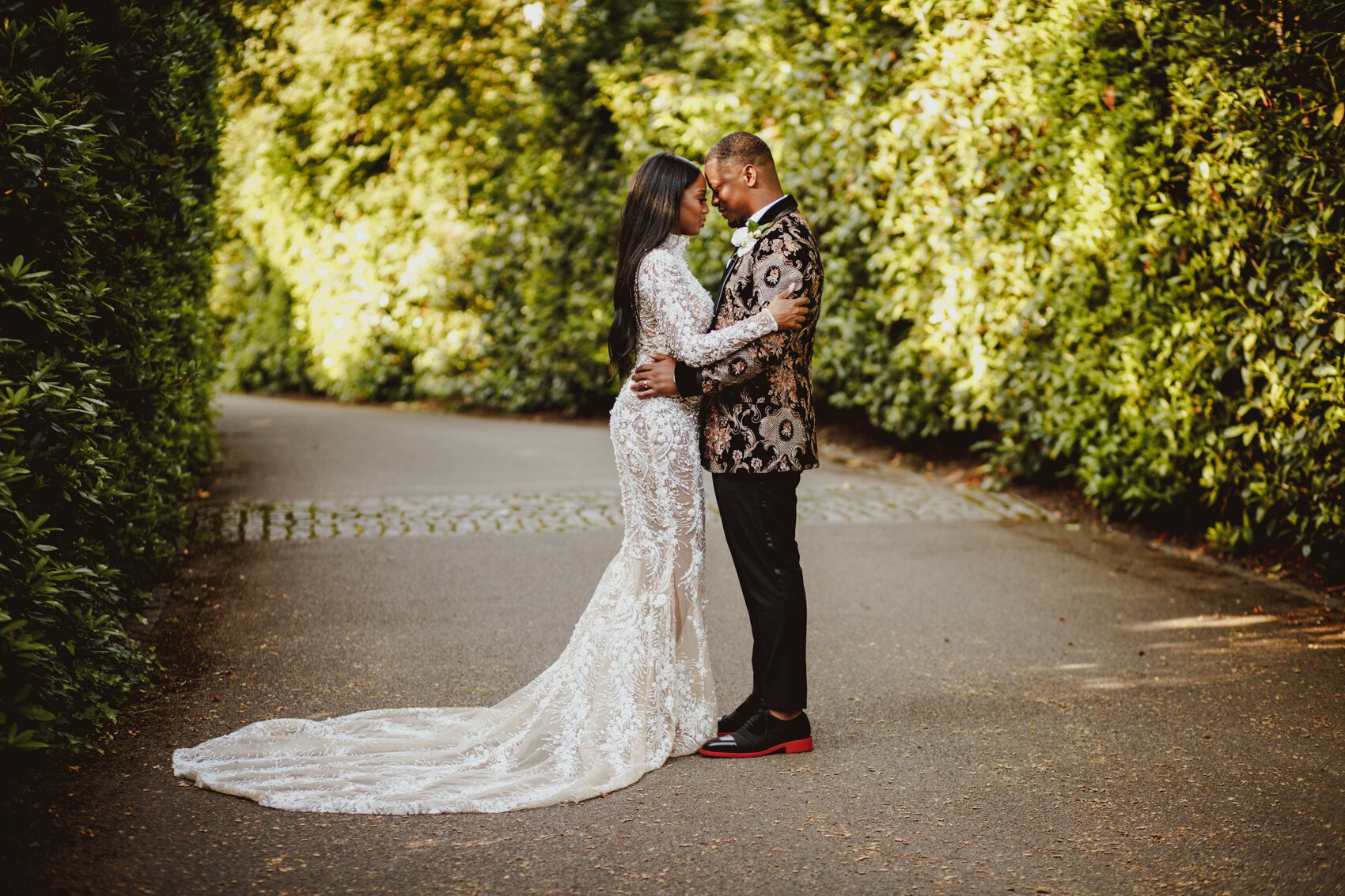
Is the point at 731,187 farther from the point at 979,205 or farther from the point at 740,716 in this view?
the point at 979,205

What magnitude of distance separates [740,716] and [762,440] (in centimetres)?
104

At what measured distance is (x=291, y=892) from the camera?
3150 mm

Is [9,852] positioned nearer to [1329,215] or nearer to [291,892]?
[291,892]

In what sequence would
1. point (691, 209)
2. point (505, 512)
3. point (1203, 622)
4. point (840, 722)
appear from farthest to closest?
point (505, 512)
point (1203, 622)
point (840, 722)
point (691, 209)

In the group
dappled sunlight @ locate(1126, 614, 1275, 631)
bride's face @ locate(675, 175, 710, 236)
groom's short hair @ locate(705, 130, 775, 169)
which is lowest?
dappled sunlight @ locate(1126, 614, 1275, 631)

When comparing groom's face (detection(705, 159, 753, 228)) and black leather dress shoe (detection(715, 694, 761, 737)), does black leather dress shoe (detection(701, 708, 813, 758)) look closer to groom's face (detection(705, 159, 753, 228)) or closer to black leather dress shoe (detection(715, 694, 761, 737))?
black leather dress shoe (detection(715, 694, 761, 737))

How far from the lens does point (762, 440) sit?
13.8 feet

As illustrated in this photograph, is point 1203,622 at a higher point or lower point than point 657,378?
lower

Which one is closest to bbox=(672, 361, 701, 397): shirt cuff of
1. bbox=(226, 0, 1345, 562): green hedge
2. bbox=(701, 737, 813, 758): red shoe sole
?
bbox=(701, 737, 813, 758): red shoe sole

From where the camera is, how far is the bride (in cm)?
398

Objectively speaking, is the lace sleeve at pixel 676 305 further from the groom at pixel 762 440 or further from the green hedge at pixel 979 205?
the green hedge at pixel 979 205

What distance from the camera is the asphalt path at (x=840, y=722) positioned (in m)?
3.34

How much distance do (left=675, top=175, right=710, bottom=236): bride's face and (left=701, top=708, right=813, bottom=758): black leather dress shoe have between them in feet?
5.75

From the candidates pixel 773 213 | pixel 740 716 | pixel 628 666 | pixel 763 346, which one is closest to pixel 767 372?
pixel 763 346
